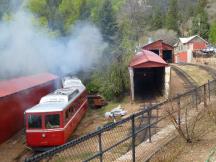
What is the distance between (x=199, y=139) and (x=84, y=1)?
105 feet

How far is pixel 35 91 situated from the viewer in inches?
894

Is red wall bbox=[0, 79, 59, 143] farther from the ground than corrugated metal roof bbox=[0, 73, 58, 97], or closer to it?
closer to it

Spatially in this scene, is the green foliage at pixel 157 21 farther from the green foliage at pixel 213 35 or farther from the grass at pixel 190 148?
the grass at pixel 190 148

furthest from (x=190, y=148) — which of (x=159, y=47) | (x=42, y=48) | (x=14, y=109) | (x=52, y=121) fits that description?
(x=159, y=47)

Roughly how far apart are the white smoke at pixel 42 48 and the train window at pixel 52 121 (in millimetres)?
12563

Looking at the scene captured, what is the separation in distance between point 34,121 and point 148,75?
1784 cm

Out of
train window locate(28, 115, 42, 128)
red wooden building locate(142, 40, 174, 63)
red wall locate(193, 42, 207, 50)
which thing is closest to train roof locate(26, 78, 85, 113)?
train window locate(28, 115, 42, 128)

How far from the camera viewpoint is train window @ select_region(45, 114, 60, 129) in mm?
16205

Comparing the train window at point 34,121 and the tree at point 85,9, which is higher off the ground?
the tree at point 85,9

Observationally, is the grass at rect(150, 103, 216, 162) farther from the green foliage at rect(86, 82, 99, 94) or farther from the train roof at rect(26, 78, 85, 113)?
the green foliage at rect(86, 82, 99, 94)

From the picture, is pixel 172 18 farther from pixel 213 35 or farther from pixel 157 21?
pixel 213 35

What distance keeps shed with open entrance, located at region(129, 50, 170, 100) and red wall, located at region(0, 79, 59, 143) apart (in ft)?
22.8

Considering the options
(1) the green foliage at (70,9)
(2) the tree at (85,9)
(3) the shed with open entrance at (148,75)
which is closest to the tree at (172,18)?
(2) the tree at (85,9)

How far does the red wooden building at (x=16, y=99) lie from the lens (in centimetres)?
1780
